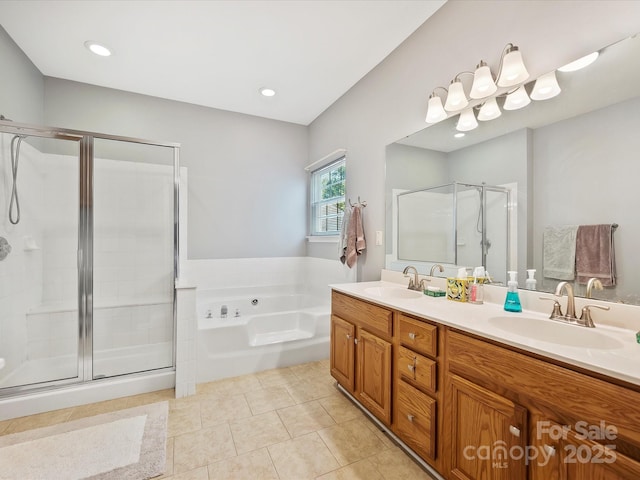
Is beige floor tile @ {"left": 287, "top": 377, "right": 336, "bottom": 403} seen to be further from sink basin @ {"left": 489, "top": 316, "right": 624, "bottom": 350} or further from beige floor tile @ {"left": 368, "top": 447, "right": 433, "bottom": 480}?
sink basin @ {"left": 489, "top": 316, "right": 624, "bottom": 350}

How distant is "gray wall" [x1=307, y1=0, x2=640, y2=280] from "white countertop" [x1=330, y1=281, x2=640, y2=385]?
94 centimetres

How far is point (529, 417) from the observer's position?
97cm

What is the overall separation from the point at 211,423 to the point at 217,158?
8.68ft

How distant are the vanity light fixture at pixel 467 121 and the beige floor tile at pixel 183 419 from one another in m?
2.51

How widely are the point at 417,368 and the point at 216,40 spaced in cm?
261

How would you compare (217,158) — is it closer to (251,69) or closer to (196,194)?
(196,194)

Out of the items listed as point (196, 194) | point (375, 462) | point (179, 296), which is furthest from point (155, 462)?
point (196, 194)

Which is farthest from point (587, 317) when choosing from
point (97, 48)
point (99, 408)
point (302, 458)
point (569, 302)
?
point (97, 48)

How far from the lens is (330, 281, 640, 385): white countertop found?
80cm

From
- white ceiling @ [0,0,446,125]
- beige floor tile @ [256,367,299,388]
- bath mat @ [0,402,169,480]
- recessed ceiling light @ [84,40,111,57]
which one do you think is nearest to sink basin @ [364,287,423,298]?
beige floor tile @ [256,367,299,388]

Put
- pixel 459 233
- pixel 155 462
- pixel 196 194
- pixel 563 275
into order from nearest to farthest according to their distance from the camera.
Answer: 1. pixel 563 275
2. pixel 155 462
3. pixel 459 233
4. pixel 196 194

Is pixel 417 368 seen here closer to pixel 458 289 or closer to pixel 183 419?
pixel 458 289

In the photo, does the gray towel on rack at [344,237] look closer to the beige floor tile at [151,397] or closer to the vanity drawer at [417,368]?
the vanity drawer at [417,368]

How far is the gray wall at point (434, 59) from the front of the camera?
124 cm
